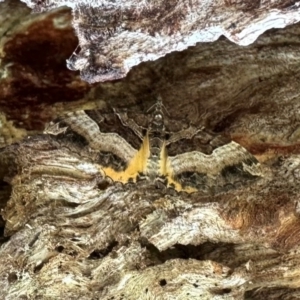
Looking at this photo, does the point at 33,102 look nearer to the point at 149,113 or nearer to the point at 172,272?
the point at 149,113

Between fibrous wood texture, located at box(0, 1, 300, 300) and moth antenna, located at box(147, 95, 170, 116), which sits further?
moth antenna, located at box(147, 95, 170, 116)

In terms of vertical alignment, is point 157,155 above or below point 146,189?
above

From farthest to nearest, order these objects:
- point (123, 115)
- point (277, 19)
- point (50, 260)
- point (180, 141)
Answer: point (180, 141)
point (123, 115)
point (50, 260)
point (277, 19)

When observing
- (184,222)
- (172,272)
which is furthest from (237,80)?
(172,272)

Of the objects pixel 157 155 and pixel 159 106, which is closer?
pixel 159 106

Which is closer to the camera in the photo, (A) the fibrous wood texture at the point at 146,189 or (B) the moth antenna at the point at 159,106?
(A) the fibrous wood texture at the point at 146,189
